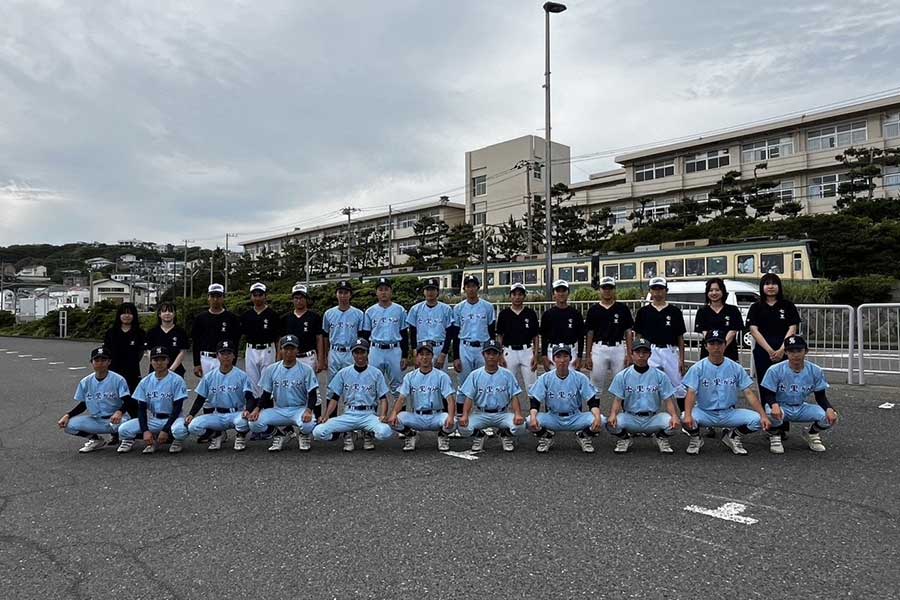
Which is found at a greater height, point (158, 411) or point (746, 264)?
point (746, 264)

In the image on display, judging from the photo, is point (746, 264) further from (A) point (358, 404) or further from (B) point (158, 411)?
(B) point (158, 411)

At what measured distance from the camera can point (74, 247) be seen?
139625 millimetres

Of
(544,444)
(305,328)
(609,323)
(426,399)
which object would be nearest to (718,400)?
(609,323)

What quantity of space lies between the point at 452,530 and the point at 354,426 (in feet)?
8.18

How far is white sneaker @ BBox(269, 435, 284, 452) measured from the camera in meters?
6.38

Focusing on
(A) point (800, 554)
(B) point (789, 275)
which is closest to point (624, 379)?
(A) point (800, 554)

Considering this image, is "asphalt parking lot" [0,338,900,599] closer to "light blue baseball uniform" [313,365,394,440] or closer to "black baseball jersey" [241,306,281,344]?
"light blue baseball uniform" [313,365,394,440]

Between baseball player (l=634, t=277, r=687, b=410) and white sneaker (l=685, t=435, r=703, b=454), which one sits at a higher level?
baseball player (l=634, t=277, r=687, b=410)

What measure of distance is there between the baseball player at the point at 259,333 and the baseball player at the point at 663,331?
4420mm

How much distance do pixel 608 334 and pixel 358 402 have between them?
3063 mm

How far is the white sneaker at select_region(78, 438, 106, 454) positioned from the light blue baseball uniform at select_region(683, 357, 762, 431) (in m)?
6.24

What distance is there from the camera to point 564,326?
287 inches

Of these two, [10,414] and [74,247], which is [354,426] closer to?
[10,414]

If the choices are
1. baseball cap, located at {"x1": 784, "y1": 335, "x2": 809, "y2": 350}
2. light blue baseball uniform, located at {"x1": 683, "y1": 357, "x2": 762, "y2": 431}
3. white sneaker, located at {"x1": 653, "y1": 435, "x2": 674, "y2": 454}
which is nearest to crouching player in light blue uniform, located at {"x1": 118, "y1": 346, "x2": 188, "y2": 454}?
white sneaker, located at {"x1": 653, "y1": 435, "x2": 674, "y2": 454}
